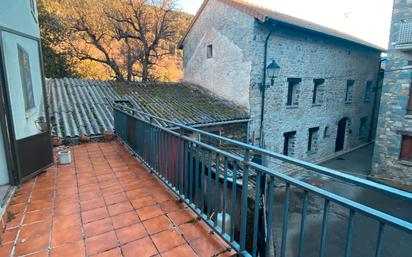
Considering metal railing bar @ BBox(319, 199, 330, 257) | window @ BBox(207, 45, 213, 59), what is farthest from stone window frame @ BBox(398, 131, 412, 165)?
metal railing bar @ BBox(319, 199, 330, 257)

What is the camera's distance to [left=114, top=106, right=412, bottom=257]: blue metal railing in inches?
41.1

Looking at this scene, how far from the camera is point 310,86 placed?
10594 mm

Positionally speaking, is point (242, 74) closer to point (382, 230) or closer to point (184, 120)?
point (184, 120)

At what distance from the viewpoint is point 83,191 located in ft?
9.52

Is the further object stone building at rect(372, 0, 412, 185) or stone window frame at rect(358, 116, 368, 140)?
stone window frame at rect(358, 116, 368, 140)

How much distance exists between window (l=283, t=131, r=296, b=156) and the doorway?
14.2 ft

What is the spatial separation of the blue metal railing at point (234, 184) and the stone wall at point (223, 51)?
540 cm

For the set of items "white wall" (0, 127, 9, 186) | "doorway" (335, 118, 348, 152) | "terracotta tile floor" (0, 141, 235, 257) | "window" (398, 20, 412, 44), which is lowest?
"doorway" (335, 118, 348, 152)

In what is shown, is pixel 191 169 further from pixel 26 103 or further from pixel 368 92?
pixel 368 92

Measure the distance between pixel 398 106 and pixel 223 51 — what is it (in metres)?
7.65

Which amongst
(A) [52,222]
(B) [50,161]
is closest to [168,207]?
(A) [52,222]

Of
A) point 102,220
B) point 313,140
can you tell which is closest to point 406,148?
point 313,140

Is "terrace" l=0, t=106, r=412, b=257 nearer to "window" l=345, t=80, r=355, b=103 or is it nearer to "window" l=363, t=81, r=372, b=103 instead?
"window" l=345, t=80, r=355, b=103

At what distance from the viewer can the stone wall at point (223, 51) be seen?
874 centimetres
